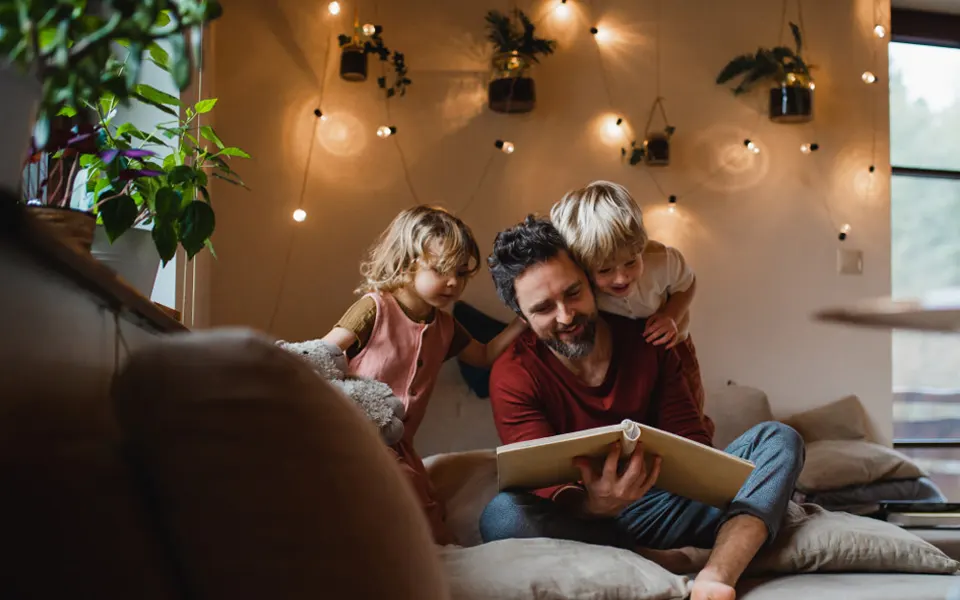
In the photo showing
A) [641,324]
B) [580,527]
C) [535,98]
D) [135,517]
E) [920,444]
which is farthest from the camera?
[920,444]

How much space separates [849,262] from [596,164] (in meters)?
1.27

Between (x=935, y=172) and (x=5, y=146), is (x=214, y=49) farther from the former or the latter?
(x=935, y=172)

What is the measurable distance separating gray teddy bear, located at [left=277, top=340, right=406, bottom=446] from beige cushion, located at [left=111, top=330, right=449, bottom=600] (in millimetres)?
1316

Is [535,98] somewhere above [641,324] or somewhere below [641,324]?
above

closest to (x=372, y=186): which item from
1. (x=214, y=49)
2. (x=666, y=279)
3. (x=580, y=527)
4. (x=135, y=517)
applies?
(x=214, y=49)

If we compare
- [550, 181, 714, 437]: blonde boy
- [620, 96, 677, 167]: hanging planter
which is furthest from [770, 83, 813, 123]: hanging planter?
[550, 181, 714, 437]: blonde boy

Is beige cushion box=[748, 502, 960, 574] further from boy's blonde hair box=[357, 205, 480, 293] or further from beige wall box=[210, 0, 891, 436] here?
beige wall box=[210, 0, 891, 436]

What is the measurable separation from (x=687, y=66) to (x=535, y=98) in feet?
2.47

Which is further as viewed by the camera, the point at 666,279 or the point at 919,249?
the point at 919,249

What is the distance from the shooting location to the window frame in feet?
13.6

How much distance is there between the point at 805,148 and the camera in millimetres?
3814

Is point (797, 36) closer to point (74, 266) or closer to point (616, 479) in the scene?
point (616, 479)

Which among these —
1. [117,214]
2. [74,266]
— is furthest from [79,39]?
[117,214]

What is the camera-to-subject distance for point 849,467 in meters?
3.01
